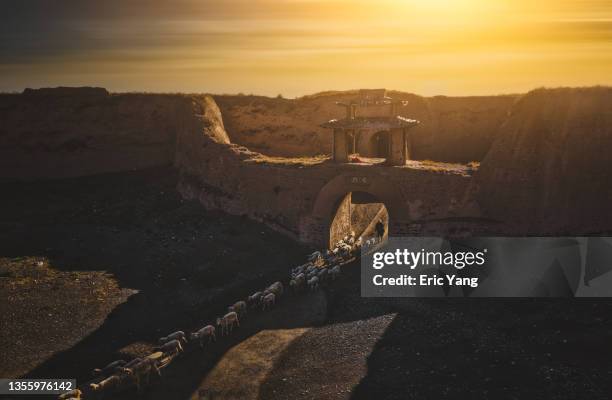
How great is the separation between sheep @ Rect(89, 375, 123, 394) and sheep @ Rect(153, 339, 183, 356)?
2.19 metres

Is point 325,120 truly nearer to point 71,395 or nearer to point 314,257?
point 314,257

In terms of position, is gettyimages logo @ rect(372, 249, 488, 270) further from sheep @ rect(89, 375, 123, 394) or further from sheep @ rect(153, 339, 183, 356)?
sheep @ rect(89, 375, 123, 394)

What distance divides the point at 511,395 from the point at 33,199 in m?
30.0

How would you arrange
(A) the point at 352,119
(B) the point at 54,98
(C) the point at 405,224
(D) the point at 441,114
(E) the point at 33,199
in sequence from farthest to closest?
(D) the point at 441,114 < (B) the point at 54,98 < (E) the point at 33,199 < (A) the point at 352,119 < (C) the point at 405,224

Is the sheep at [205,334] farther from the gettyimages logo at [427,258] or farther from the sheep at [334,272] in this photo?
the gettyimages logo at [427,258]

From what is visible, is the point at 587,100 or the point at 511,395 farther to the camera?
the point at 587,100

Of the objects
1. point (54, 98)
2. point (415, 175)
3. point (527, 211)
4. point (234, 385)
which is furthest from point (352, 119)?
point (54, 98)

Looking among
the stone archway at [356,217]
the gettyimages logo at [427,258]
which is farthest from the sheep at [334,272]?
the stone archway at [356,217]

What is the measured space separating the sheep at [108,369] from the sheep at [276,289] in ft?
22.6

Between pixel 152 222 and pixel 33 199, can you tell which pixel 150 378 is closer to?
pixel 152 222

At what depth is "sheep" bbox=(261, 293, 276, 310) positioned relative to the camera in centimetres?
2572

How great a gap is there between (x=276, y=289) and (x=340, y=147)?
9.52 m

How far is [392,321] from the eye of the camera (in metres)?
23.7

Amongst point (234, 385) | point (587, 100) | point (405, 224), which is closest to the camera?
point (234, 385)
